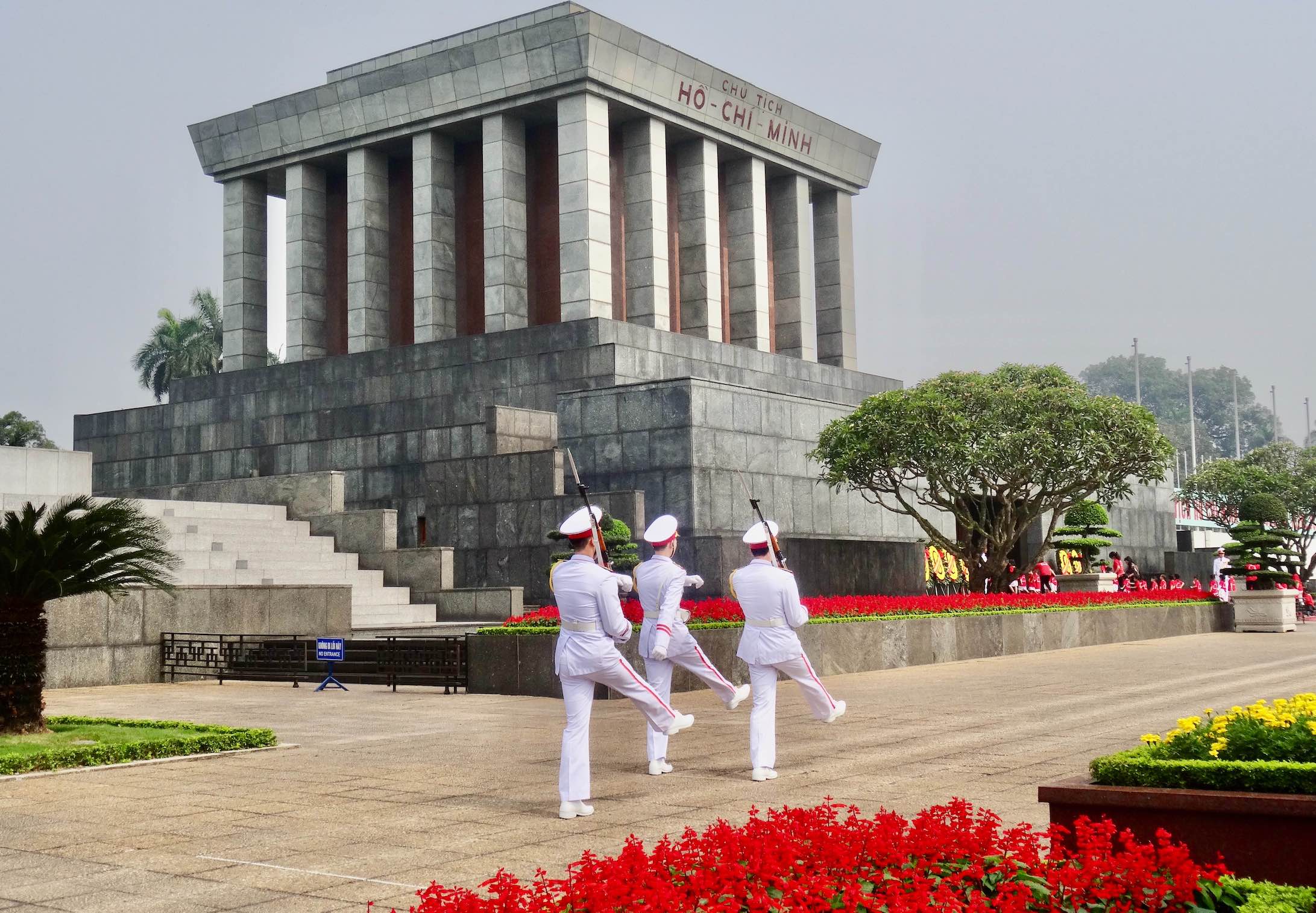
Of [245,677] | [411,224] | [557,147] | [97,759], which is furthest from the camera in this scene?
[411,224]

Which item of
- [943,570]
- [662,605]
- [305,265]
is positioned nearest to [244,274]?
[305,265]

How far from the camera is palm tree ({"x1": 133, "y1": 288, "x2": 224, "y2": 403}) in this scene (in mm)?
65938

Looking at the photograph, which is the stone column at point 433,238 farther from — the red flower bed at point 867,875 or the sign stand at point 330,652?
the red flower bed at point 867,875

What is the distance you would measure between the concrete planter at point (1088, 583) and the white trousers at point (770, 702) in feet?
84.5

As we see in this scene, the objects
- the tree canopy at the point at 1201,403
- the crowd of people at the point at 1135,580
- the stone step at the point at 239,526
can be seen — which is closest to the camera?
the stone step at the point at 239,526

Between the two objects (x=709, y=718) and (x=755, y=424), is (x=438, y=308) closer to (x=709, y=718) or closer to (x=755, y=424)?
(x=755, y=424)

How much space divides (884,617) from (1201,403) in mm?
156604

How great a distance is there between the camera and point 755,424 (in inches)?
1172

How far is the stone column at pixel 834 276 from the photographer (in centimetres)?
4594

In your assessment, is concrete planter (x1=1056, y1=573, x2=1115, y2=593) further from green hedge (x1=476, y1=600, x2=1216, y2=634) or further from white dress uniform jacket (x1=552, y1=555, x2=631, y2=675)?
white dress uniform jacket (x1=552, y1=555, x2=631, y2=675)

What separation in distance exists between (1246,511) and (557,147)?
20.4 meters

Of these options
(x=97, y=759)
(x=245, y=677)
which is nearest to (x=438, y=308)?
(x=245, y=677)

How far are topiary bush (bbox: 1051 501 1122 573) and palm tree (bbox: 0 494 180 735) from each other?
29.1 meters

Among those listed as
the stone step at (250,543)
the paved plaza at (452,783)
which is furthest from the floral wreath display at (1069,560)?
the paved plaza at (452,783)
